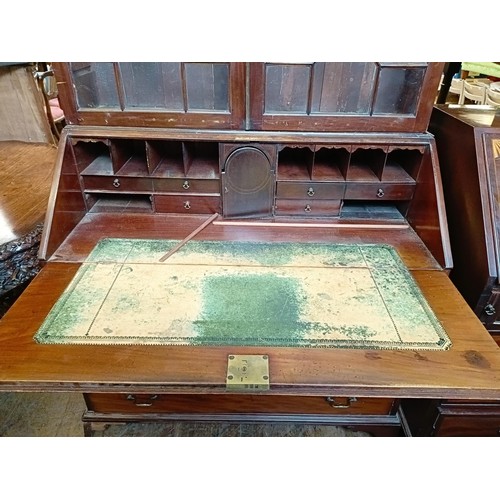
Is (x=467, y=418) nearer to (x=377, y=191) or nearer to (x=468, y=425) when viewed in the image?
(x=468, y=425)

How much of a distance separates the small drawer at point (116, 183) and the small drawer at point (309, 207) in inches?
19.9

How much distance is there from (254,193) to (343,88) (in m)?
0.48

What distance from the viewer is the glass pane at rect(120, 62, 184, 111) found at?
1.21m

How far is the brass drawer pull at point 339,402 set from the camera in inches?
43.3

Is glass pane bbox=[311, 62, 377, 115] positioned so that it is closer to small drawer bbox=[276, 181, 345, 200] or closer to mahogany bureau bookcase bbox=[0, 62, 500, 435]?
mahogany bureau bookcase bbox=[0, 62, 500, 435]

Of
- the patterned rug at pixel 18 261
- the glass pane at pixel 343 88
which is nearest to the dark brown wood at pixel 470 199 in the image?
the glass pane at pixel 343 88

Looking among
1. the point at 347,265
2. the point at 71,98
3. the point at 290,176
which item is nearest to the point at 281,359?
the point at 347,265

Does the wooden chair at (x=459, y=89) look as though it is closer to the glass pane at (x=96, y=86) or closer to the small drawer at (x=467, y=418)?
the small drawer at (x=467, y=418)

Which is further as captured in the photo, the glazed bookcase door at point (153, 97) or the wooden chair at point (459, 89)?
the wooden chair at point (459, 89)

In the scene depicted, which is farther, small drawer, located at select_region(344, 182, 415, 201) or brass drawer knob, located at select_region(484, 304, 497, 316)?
small drawer, located at select_region(344, 182, 415, 201)

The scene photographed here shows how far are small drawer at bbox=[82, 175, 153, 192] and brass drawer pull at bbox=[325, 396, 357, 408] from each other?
0.97m

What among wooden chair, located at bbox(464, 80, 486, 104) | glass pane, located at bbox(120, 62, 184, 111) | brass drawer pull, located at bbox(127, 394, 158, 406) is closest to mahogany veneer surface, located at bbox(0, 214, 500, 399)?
brass drawer pull, located at bbox(127, 394, 158, 406)
